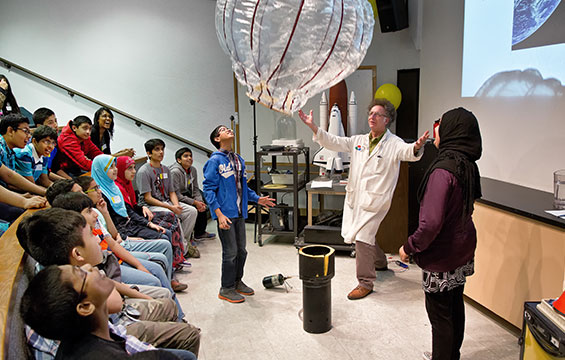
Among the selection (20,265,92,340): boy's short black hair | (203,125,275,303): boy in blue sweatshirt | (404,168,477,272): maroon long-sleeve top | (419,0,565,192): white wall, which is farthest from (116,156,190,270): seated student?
(419,0,565,192): white wall

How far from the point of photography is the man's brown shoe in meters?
3.27

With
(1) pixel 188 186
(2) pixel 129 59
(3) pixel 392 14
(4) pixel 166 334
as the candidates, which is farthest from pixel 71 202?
(2) pixel 129 59

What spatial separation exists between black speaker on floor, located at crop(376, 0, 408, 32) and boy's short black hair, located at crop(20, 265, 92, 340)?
4.52 metres

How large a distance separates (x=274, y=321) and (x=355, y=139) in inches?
59.9

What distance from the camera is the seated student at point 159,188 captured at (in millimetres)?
4059

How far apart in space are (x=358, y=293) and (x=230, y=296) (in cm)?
100

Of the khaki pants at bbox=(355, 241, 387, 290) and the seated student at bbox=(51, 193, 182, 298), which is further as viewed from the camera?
the khaki pants at bbox=(355, 241, 387, 290)

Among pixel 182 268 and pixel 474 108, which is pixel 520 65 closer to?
pixel 474 108

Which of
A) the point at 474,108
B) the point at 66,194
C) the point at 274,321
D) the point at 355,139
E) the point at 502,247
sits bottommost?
the point at 274,321

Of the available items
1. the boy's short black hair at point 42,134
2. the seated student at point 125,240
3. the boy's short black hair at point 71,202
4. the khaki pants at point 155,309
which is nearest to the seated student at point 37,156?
the boy's short black hair at point 42,134

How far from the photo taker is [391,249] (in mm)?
4168

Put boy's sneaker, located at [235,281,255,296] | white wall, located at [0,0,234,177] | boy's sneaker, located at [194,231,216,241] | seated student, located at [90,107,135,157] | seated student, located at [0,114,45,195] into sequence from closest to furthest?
seated student, located at [0,114,45,195], boy's sneaker, located at [235,281,255,296], seated student, located at [90,107,135,157], boy's sneaker, located at [194,231,216,241], white wall, located at [0,0,234,177]

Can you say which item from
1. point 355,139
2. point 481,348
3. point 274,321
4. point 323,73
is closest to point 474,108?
point 355,139

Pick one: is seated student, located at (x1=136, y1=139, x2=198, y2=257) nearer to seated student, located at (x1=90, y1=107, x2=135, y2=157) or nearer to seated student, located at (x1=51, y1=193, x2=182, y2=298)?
seated student, located at (x1=90, y1=107, x2=135, y2=157)
